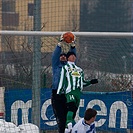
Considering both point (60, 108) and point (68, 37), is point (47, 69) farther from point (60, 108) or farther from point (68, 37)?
point (68, 37)

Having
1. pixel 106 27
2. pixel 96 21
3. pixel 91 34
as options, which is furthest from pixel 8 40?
pixel 106 27

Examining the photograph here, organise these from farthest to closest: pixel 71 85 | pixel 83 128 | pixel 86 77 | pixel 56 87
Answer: pixel 86 77 < pixel 56 87 < pixel 71 85 < pixel 83 128

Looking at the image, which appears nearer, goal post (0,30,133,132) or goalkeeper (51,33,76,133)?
goalkeeper (51,33,76,133)

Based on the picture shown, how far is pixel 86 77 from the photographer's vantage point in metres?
9.13

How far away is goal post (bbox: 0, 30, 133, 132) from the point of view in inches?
345

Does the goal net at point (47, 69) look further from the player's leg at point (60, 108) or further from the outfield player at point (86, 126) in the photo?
the outfield player at point (86, 126)

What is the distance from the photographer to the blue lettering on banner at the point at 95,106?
8969 mm

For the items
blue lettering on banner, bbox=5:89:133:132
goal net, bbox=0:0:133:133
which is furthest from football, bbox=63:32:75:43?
blue lettering on banner, bbox=5:89:133:132

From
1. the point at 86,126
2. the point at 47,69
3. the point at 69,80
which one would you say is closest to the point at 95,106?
the point at 47,69

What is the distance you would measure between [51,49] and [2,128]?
1.64m

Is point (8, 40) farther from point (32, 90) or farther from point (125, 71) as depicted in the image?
point (125, 71)

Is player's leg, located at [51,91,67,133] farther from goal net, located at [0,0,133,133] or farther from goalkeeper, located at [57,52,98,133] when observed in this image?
goal net, located at [0,0,133,133]

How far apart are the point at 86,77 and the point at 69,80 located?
1.70 meters

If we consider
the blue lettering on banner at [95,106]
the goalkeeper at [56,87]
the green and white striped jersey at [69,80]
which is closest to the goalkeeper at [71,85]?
the green and white striped jersey at [69,80]
